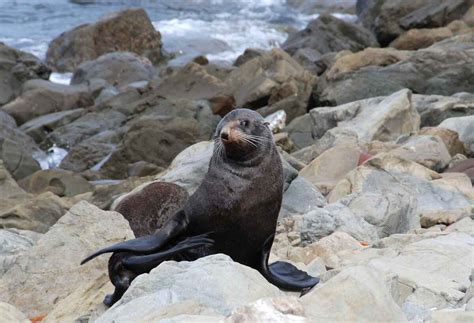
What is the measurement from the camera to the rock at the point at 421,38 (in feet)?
76.5

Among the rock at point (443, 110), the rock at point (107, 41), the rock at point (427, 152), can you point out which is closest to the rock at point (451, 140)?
the rock at point (427, 152)

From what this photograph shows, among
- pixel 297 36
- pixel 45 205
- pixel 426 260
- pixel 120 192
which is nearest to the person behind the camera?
pixel 426 260

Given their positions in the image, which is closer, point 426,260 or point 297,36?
point 426,260

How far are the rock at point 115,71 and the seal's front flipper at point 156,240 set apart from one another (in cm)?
1880

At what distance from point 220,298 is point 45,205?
7787mm

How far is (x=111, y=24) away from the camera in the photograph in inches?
1208

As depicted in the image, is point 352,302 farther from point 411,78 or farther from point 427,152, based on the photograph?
point 411,78

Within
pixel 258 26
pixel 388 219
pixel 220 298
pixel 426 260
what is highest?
pixel 220 298

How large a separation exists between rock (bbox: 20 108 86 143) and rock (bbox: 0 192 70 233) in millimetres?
7172

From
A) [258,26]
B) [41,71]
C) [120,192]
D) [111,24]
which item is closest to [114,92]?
[41,71]

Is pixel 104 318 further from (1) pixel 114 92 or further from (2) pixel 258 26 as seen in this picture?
(2) pixel 258 26

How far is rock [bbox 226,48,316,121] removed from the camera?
19.1m

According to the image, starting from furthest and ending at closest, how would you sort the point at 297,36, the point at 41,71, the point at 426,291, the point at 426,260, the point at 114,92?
the point at 297,36 → the point at 41,71 → the point at 114,92 → the point at 426,260 → the point at 426,291

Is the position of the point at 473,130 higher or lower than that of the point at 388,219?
lower
